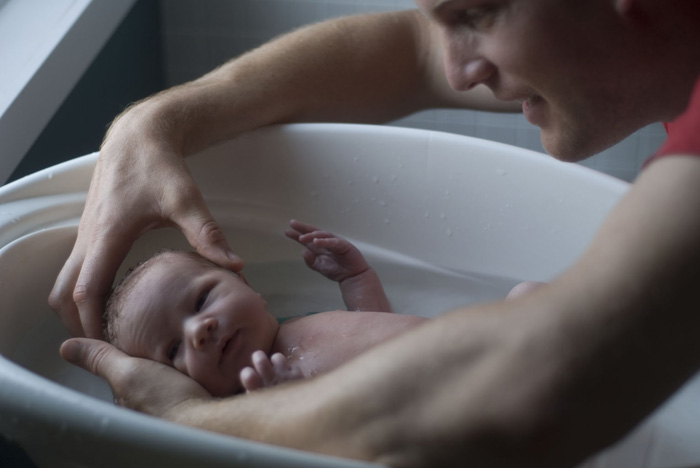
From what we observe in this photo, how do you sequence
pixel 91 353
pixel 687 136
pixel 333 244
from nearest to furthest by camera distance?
pixel 687 136 < pixel 91 353 < pixel 333 244

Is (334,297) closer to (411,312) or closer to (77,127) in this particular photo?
(411,312)

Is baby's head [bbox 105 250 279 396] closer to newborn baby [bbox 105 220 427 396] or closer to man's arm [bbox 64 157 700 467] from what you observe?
newborn baby [bbox 105 220 427 396]

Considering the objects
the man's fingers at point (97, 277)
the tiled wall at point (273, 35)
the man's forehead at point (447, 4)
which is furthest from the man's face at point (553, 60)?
the tiled wall at point (273, 35)

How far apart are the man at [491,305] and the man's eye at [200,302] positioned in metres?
0.06

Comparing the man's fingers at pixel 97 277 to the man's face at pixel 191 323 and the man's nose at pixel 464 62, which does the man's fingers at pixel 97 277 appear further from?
→ the man's nose at pixel 464 62

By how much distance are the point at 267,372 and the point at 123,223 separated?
0.28 meters

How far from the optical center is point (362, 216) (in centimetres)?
127

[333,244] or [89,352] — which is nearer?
[89,352]

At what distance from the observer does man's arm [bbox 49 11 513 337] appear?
94cm

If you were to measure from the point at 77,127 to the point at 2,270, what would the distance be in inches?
26.8

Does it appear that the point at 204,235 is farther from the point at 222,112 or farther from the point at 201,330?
the point at 222,112

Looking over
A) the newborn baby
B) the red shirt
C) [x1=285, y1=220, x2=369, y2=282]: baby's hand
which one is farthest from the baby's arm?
the red shirt

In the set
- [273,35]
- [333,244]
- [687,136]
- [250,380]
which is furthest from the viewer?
[273,35]

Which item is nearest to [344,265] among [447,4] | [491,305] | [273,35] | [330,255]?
[330,255]
